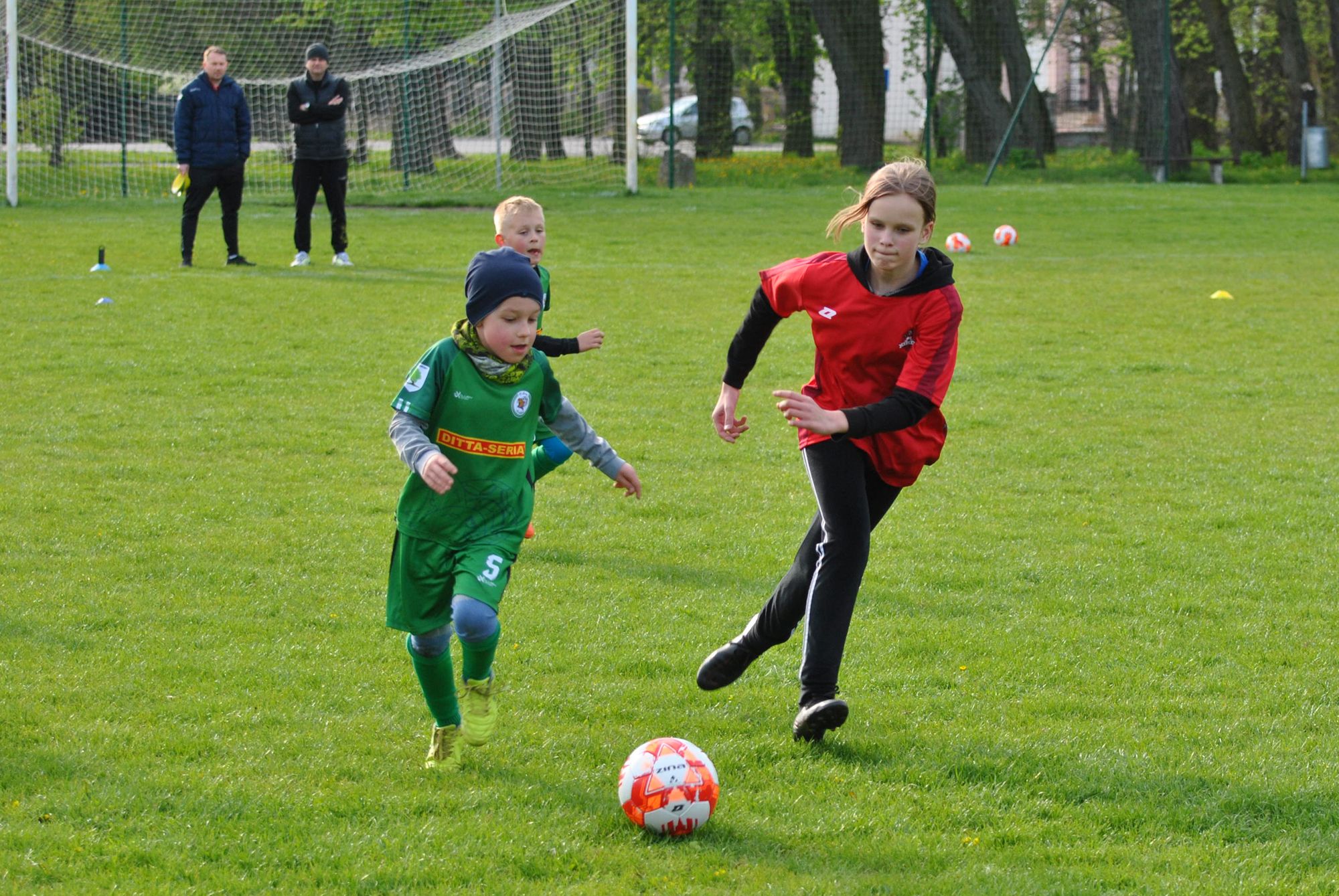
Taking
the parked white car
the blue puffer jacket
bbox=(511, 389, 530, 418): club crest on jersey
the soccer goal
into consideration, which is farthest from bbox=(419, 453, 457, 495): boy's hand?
the parked white car

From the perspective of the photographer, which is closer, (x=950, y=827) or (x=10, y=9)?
(x=950, y=827)

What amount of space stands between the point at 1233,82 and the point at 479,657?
31.8 meters

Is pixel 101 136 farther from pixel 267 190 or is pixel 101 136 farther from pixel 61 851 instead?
pixel 61 851

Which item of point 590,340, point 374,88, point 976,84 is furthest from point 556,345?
point 976,84

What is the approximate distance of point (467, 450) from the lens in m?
4.15

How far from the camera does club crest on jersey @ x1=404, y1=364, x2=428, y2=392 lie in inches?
160

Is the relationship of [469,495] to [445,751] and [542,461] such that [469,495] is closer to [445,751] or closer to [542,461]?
[445,751]

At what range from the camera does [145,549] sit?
20.8ft

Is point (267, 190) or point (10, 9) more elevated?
point (10, 9)

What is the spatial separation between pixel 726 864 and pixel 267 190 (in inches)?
892

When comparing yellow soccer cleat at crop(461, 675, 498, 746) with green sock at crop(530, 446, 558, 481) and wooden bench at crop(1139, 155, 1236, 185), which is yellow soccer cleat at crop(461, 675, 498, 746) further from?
wooden bench at crop(1139, 155, 1236, 185)

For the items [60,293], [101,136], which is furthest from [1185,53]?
[60,293]

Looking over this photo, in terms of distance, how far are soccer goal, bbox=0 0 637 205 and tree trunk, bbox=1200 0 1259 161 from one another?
13.9 metres

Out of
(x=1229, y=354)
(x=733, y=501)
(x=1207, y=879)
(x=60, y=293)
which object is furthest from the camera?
(x=60, y=293)
